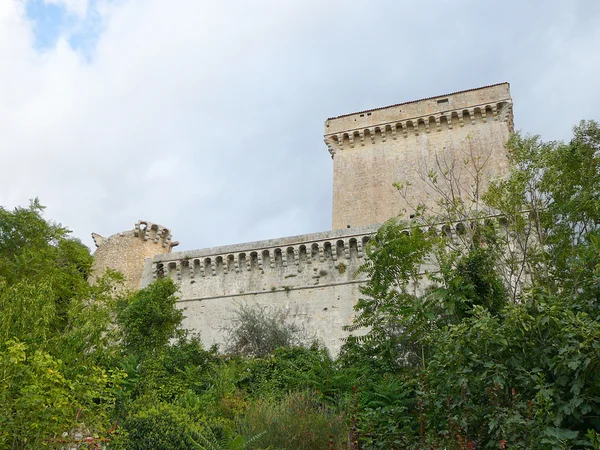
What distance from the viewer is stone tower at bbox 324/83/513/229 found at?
73.7ft

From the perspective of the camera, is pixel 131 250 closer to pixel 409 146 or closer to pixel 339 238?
pixel 339 238

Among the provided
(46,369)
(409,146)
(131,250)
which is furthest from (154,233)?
(46,369)

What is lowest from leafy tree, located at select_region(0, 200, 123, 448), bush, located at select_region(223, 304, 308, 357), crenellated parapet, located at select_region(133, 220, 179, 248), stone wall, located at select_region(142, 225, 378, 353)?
leafy tree, located at select_region(0, 200, 123, 448)

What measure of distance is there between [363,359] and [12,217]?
1488 centimetres

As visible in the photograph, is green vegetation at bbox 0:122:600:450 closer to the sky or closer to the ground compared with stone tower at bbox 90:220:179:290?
closer to the ground

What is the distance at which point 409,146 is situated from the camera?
23.8 metres

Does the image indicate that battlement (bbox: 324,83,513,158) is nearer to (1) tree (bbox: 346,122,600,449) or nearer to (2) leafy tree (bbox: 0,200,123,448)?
(1) tree (bbox: 346,122,600,449)

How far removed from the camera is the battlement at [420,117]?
23.1 metres

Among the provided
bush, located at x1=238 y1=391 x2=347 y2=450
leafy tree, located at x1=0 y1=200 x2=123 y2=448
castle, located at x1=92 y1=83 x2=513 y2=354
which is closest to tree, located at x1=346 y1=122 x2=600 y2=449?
bush, located at x1=238 y1=391 x2=347 y2=450

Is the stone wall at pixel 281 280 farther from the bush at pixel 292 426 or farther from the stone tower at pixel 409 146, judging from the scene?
the bush at pixel 292 426

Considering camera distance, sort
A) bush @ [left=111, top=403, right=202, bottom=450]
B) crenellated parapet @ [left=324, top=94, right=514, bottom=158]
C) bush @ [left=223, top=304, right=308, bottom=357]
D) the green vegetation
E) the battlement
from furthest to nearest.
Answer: the battlement < crenellated parapet @ [left=324, top=94, right=514, bottom=158] < bush @ [left=223, top=304, right=308, bottom=357] < bush @ [left=111, top=403, right=202, bottom=450] < the green vegetation

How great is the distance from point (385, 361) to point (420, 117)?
1388cm

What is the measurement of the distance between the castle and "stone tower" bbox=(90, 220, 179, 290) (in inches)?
1.5

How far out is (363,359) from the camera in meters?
13.0
